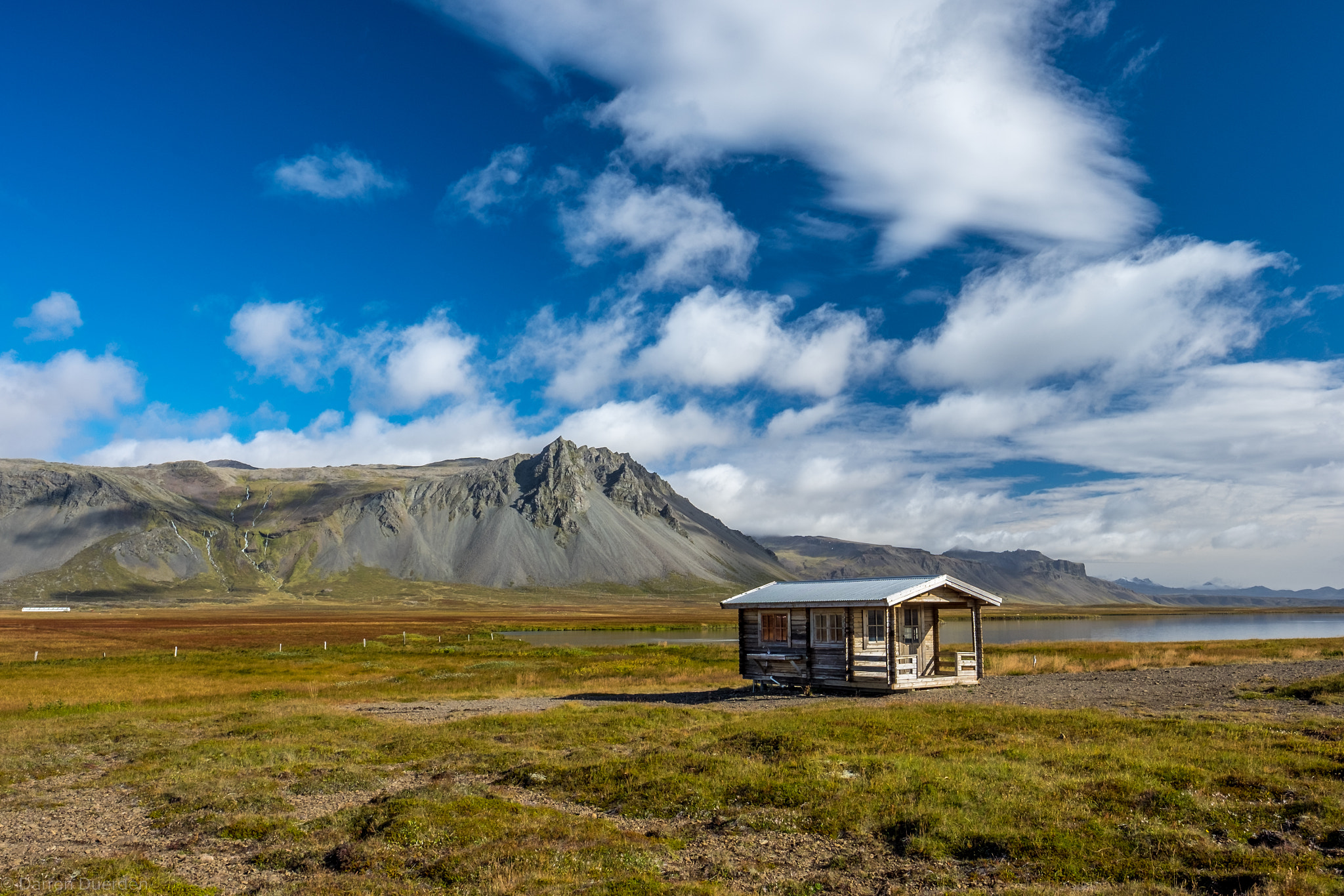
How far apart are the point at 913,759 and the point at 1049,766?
2573 mm

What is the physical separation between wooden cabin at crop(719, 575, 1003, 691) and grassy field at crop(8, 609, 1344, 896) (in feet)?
18.1

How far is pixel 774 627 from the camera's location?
37.6 meters

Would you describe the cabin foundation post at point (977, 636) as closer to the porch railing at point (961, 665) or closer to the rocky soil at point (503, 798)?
the porch railing at point (961, 665)

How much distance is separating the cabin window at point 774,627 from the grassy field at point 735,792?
8.05 metres

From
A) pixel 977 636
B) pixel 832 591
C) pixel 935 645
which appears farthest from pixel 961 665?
pixel 832 591

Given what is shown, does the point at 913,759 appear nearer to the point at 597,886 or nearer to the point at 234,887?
the point at 597,886

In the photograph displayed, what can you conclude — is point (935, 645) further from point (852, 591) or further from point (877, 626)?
point (852, 591)

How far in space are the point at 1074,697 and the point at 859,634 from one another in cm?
846

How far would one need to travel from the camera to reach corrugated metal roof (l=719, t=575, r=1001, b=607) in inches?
1342

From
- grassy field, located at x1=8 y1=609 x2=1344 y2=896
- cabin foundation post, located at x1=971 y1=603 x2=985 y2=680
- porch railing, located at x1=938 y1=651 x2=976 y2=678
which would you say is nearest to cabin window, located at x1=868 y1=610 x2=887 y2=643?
porch railing, located at x1=938 y1=651 x2=976 y2=678

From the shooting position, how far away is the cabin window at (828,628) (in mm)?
35438

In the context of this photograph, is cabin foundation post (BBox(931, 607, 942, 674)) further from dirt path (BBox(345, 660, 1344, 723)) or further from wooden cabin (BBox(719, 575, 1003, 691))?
dirt path (BBox(345, 660, 1344, 723))

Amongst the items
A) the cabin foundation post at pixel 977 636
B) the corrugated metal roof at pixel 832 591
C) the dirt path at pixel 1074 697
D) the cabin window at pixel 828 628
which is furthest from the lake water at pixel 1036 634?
the cabin window at pixel 828 628

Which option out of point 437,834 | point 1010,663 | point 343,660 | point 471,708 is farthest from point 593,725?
point 343,660
